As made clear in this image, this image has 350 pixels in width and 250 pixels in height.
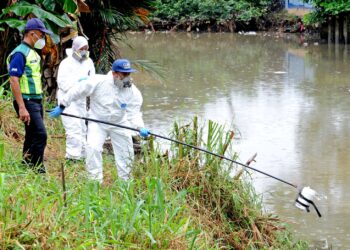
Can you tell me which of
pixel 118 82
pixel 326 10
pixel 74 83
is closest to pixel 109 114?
pixel 118 82

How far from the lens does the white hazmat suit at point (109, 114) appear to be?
22.9ft

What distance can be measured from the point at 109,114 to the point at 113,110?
5cm

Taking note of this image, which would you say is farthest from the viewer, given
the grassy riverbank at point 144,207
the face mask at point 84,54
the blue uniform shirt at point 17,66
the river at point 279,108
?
the river at point 279,108

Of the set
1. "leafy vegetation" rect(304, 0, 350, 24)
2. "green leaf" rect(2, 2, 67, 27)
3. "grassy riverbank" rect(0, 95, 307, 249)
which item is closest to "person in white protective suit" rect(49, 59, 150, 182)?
"grassy riverbank" rect(0, 95, 307, 249)

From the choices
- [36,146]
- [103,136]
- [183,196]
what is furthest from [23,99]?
[183,196]

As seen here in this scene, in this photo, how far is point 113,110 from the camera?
7066 millimetres

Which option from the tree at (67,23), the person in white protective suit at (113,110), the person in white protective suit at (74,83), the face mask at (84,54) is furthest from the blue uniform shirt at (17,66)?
the tree at (67,23)

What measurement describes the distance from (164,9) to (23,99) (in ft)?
90.1

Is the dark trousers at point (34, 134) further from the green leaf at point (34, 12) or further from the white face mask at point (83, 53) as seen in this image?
the green leaf at point (34, 12)

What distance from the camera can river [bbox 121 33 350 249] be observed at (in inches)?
328

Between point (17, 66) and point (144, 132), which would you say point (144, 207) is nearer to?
point (144, 132)

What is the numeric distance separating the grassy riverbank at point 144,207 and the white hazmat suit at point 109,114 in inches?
6.3

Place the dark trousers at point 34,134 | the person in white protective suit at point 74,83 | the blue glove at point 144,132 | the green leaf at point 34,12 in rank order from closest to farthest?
the dark trousers at point 34,134
the blue glove at point 144,132
the person in white protective suit at point 74,83
the green leaf at point 34,12

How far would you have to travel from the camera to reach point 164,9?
33.5 m
